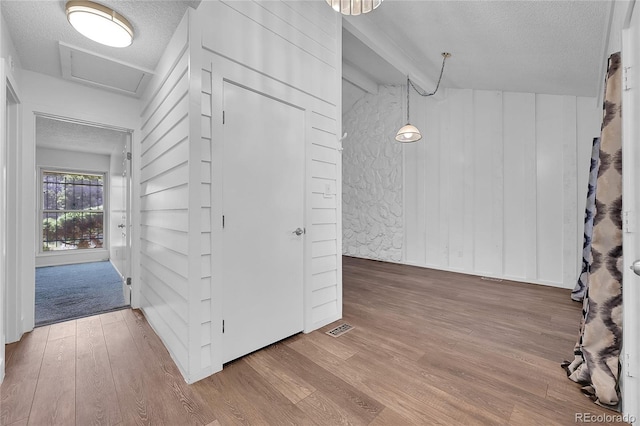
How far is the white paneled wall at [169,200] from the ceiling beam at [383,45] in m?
2.08

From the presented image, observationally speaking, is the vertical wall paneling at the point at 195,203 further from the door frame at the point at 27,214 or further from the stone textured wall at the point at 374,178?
the stone textured wall at the point at 374,178

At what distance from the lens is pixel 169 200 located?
212 cm

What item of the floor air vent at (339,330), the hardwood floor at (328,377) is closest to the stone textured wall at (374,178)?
the hardwood floor at (328,377)

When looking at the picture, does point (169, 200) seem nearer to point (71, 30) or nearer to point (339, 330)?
point (71, 30)

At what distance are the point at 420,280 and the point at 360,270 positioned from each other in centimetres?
112

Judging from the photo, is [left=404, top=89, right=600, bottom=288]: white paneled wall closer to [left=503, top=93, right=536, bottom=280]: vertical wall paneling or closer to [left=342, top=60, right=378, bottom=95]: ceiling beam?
[left=503, top=93, right=536, bottom=280]: vertical wall paneling

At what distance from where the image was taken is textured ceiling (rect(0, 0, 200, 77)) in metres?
1.84

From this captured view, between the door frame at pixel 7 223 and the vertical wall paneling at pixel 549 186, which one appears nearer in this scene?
the door frame at pixel 7 223

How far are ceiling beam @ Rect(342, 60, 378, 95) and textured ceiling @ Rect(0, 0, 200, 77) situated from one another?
344 centimetres

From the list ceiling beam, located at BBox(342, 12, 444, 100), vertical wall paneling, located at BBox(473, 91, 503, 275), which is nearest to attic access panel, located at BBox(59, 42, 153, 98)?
ceiling beam, located at BBox(342, 12, 444, 100)

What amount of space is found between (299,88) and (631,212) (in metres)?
2.25

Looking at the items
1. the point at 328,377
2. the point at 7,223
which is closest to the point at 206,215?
the point at 328,377

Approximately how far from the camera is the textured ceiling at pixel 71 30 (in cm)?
184

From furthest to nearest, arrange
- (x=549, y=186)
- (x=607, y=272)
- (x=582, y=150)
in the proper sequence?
1. (x=549, y=186)
2. (x=582, y=150)
3. (x=607, y=272)
